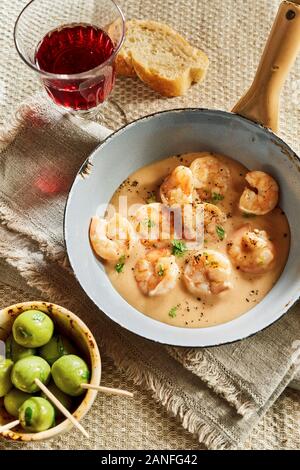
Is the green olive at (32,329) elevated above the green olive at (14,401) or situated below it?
above

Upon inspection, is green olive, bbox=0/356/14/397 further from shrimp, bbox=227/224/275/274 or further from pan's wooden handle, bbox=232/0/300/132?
pan's wooden handle, bbox=232/0/300/132

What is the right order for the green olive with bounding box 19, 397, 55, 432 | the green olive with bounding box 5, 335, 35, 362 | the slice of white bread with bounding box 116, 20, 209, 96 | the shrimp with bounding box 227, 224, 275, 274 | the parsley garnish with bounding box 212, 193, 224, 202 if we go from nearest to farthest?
1. the green olive with bounding box 19, 397, 55, 432
2. the green olive with bounding box 5, 335, 35, 362
3. the shrimp with bounding box 227, 224, 275, 274
4. the parsley garnish with bounding box 212, 193, 224, 202
5. the slice of white bread with bounding box 116, 20, 209, 96

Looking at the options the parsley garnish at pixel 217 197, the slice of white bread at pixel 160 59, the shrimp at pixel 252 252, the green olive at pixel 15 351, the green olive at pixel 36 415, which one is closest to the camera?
the green olive at pixel 36 415

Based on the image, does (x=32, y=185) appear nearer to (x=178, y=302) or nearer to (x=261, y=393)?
(x=178, y=302)

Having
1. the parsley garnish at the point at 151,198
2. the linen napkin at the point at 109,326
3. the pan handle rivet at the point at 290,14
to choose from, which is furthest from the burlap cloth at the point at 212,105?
the pan handle rivet at the point at 290,14

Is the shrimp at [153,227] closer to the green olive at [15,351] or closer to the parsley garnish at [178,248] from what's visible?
the parsley garnish at [178,248]

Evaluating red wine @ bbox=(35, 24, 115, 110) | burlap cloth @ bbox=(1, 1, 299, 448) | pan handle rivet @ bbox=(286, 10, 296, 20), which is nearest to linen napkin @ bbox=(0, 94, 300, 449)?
burlap cloth @ bbox=(1, 1, 299, 448)

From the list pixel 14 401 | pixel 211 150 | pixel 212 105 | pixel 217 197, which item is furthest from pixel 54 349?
pixel 212 105
